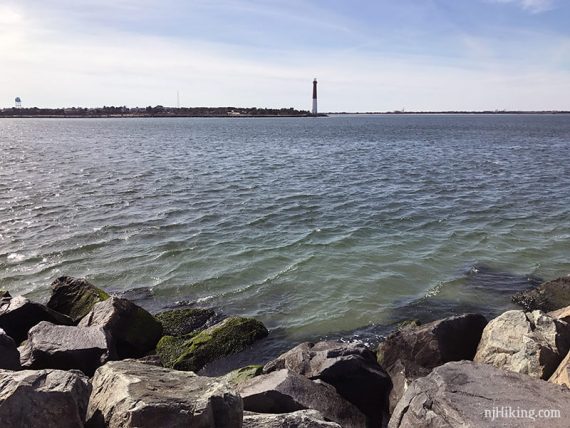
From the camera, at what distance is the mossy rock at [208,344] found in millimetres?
9039

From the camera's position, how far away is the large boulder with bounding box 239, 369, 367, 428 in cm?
637

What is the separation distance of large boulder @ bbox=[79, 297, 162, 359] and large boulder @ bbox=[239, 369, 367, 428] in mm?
3389

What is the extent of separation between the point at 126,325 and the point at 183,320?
1665 mm

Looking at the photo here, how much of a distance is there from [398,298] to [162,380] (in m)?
8.07

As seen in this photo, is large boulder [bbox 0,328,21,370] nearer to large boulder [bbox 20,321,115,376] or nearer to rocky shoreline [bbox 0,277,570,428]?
rocky shoreline [bbox 0,277,570,428]

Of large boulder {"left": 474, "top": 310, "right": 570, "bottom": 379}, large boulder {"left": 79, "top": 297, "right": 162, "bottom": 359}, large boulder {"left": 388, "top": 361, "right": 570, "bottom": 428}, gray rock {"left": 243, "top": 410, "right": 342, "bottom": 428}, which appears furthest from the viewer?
large boulder {"left": 79, "top": 297, "right": 162, "bottom": 359}

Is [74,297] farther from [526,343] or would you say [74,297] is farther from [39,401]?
[526,343]

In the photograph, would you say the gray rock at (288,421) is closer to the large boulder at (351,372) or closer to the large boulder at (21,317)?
the large boulder at (351,372)

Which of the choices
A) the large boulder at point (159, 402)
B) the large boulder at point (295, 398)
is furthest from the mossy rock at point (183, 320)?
the large boulder at point (159, 402)

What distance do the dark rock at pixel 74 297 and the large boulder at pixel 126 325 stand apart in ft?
Answer: 3.40

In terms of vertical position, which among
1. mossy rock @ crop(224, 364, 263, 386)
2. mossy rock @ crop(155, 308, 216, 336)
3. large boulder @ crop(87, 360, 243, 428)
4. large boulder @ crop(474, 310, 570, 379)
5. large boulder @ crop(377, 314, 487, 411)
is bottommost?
mossy rock @ crop(155, 308, 216, 336)

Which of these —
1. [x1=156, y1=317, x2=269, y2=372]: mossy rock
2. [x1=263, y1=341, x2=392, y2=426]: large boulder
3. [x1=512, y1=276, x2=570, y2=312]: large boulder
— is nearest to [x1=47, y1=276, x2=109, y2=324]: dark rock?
[x1=156, y1=317, x2=269, y2=372]: mossy rock

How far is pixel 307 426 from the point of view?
17.2ft

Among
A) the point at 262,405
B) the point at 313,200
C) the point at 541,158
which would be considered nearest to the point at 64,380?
the point at 262,405
